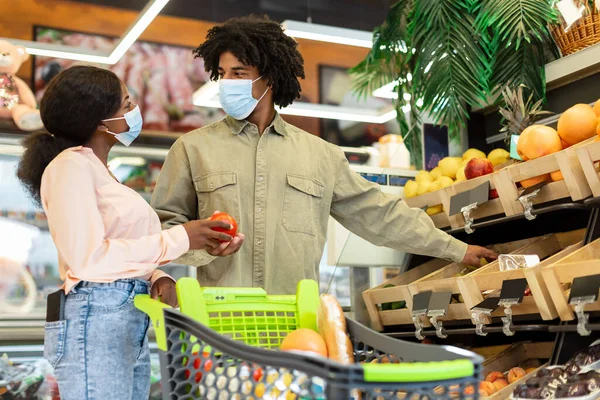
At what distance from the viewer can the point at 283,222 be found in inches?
91.3

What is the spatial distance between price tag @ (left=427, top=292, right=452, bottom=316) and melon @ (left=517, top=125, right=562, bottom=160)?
0.52m

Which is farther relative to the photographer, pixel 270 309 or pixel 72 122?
pixel 72 122

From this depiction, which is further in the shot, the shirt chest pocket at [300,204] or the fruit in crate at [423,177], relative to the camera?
the fruit in crate at [423,177]

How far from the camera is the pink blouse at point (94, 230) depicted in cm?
157

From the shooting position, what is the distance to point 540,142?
2.34 meters

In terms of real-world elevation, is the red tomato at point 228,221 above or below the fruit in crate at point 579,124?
below

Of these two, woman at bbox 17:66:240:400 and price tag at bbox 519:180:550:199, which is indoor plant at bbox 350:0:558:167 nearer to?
price tag at bbox 519:180:550:199

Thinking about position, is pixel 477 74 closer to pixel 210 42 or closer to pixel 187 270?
pixel 210 42

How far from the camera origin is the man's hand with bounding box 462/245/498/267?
100 inches

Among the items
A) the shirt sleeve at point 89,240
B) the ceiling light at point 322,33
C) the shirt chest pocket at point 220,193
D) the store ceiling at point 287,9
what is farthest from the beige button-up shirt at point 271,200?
the store ceiling at point 287,9

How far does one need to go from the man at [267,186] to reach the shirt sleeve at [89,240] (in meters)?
0.58

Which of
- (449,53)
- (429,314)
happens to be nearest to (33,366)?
(429,314)

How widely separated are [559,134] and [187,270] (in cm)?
280

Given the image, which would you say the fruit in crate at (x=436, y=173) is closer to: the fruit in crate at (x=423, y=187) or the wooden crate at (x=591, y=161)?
the fruit in crate at (x=423, y=187)
